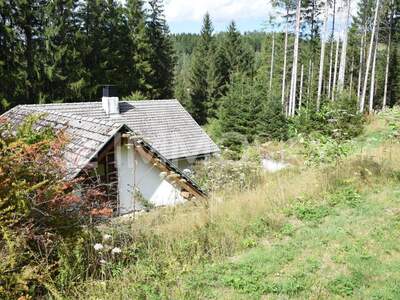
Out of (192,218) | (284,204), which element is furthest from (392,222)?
(192,218)

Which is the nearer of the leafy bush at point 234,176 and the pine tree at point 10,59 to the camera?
the leafy bush at point 234,176

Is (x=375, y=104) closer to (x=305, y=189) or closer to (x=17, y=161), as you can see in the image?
(x=305, y=189)

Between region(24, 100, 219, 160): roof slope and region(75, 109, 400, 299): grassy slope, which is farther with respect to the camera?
region(24, 100, 219, 160): roof slope

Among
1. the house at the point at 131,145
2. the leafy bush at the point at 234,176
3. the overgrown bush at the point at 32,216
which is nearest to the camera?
the overgrown bush at the point at 32,216

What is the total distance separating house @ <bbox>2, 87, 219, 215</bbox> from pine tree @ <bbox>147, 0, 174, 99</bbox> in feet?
46.9

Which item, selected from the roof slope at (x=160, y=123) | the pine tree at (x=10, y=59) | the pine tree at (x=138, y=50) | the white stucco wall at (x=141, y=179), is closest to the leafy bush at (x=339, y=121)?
the roof slope at (x=160, y=123)

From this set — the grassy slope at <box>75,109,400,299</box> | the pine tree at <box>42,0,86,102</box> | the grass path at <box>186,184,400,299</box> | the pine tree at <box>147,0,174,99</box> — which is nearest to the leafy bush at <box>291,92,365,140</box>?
the grassy slope at <box>75,109,400,299</box>

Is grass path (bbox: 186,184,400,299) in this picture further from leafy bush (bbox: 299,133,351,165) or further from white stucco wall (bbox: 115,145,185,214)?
white stucco wall (bbox: 115,145,185,214)

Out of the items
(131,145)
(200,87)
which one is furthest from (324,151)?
(200,87)

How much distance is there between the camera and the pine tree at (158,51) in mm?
32344

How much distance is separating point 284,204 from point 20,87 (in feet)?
73.5

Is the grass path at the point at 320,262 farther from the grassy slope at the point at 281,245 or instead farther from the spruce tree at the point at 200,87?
the spruce tree at the point at 200,87

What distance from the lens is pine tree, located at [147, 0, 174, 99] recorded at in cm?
3234

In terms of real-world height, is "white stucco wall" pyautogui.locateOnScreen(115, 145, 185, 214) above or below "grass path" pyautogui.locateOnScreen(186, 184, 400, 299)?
below
